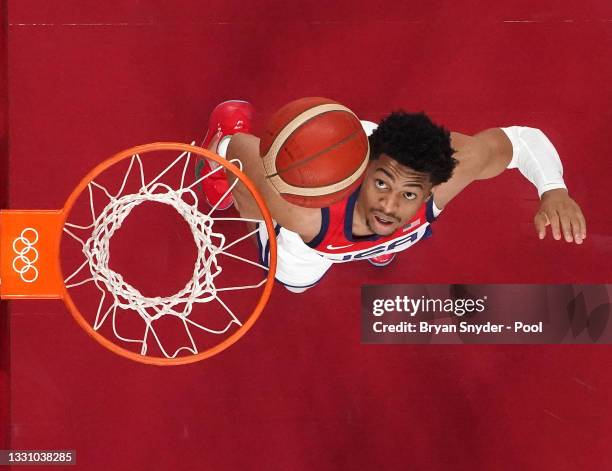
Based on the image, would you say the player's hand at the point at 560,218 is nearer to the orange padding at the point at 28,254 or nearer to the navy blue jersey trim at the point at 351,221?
the navy blue jersey trim at the point at 351,221

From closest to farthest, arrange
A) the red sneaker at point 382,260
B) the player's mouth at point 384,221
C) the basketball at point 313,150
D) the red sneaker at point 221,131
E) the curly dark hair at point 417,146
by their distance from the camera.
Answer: the basketball at point 313,150 < the curly dark hair at point 417,146 < the player's mouth at point 384,221 < the red sneaker at point 221,131 < the red sneaker at point 382,260

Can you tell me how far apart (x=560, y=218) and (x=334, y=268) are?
98cm

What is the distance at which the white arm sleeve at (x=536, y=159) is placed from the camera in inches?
98.7

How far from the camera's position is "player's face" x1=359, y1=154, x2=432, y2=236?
2236 millimetres

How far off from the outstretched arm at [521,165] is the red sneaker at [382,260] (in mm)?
446

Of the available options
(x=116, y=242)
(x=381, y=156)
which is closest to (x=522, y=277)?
(x=381, y=156)

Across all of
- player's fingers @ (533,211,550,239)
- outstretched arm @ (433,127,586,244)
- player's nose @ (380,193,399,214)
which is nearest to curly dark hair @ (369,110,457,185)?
player's nose @ (380,193,399,214)

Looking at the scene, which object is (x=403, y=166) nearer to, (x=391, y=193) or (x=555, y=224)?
(x=391, y=193)

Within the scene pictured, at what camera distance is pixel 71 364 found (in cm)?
301

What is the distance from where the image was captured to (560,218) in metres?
2.40

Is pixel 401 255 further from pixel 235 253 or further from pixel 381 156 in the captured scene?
pixel 381 156

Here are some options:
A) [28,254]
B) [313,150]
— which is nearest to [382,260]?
[313,150]

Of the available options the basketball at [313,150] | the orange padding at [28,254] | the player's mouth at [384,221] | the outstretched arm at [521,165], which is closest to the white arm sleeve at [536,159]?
the outstretched arm at [521,165]

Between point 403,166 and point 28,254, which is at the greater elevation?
point 403,166
